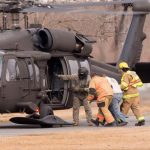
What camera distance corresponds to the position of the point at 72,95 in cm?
2106

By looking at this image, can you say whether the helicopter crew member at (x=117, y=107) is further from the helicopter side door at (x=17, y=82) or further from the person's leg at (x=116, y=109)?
the helicopter side door at (x=17, y=82)

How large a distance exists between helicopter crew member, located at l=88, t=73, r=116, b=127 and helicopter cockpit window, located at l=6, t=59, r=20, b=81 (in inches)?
79.4

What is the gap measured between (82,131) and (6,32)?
435 centimetres

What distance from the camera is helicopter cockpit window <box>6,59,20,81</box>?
1973cm

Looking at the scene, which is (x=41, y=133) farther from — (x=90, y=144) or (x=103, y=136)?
(x=90, y=144)

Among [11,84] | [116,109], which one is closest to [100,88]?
[116,109]

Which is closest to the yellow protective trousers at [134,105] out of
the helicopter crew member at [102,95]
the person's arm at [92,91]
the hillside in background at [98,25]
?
the helicopter crew member at [102,95]

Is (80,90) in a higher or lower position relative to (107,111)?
higher

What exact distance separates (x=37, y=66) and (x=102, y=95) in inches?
78.6

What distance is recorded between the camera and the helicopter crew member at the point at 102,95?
19.8 m

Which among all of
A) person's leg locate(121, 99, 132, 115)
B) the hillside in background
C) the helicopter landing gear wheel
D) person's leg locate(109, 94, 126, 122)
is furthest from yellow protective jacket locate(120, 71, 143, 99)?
the hillside in background

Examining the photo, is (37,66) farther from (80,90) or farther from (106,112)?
(106,112)

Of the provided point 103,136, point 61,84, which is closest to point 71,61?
point 61,84

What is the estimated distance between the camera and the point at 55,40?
2064 centimetres
